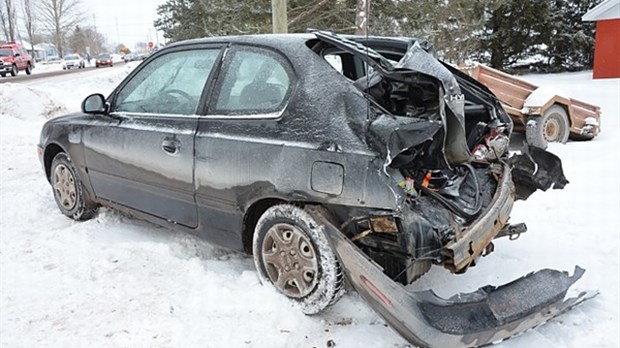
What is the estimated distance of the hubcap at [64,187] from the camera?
15.1 ft

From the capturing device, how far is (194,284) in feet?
11.0

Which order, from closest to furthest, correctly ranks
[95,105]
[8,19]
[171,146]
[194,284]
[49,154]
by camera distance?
[194,284]
[171,146]
[95,105]
[49,154]
[8,19]

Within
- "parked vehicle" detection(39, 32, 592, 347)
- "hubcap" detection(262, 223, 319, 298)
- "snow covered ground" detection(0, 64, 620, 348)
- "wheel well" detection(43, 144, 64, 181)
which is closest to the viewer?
"parked vehicle" detection(39, 32, 592, 347)

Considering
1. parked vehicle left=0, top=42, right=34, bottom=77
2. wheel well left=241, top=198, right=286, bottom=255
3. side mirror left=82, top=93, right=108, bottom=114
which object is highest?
parked vehicle left=0, top=42, right=34, bottom=77

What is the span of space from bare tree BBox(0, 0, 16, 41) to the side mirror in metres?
60.9

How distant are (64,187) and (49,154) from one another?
413mm

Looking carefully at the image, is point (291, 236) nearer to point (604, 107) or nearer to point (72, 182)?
point (72, 182)

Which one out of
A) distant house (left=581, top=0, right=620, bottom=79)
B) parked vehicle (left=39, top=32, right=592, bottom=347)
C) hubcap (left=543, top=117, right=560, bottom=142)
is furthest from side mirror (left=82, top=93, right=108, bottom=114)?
distant house (left=581, top=0, right=620, bottom=79)

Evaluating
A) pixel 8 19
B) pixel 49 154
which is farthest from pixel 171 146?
pixel 8 19

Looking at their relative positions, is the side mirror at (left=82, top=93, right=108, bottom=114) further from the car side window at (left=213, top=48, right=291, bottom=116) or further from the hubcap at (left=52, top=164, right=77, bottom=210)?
the car side window at (left=213, top=48, right=291, bottom=116)

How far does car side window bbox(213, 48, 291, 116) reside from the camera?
3055mm

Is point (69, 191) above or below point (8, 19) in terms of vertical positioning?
below

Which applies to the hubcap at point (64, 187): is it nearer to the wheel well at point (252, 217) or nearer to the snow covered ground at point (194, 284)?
the snow covered ground at point (194, 284)

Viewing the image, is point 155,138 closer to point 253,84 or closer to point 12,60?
point 253,84
